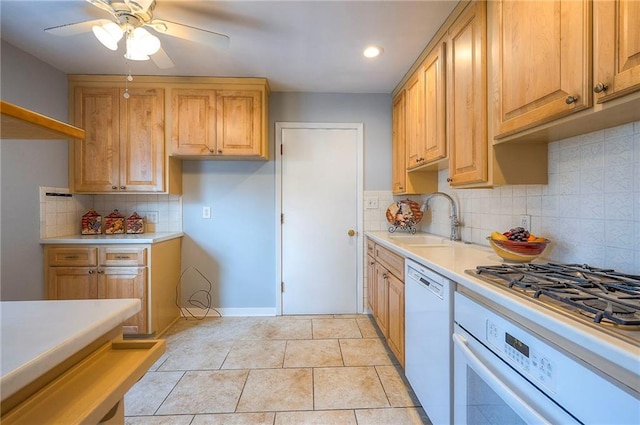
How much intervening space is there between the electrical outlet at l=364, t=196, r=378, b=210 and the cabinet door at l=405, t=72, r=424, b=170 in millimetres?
616

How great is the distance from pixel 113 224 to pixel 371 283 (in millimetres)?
2540

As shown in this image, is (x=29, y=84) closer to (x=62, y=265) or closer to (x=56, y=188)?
(x=56, y=188)

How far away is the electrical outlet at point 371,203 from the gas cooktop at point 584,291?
1.92 m

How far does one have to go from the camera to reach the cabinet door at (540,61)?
0.97 m

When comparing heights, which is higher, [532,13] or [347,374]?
[532,13]

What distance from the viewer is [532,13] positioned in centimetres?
116

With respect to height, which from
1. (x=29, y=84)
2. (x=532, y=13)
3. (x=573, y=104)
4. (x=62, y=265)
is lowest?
(x=62, y=265)

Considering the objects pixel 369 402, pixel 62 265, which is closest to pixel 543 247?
pixel 369 402

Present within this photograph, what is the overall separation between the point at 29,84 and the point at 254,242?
7.23ft

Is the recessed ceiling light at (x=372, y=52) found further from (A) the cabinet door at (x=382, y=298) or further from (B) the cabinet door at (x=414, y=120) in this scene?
(A) the cabinet door at (x=382, y=298)

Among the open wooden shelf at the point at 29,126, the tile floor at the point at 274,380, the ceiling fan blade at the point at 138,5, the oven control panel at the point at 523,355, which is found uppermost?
the ceiling fan blade at the point at 138,5

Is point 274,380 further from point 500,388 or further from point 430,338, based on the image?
point 500,388

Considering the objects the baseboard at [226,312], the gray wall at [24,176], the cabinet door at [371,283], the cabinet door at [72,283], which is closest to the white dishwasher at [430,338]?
the cabinet door at [371,283]

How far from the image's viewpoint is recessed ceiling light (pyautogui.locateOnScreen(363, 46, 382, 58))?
7.23 ft
